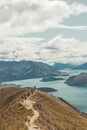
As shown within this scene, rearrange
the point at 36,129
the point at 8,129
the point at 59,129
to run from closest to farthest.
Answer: the point at 36,129
the point at 8,129
the point at 59,129

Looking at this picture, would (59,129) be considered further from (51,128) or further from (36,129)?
(36,129)

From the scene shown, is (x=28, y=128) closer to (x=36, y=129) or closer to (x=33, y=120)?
(x=36, y=129)

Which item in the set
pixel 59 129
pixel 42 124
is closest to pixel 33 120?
pixel 42 124

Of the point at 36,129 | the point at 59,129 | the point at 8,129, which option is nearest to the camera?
the point at 36,129

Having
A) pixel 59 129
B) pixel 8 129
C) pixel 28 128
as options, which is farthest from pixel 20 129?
pixel 59 129

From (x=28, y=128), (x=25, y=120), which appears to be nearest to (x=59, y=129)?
(x=25, y=120)

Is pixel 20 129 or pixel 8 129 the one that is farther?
pixel 8 129

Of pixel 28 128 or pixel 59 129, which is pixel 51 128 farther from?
pixel 28 128
